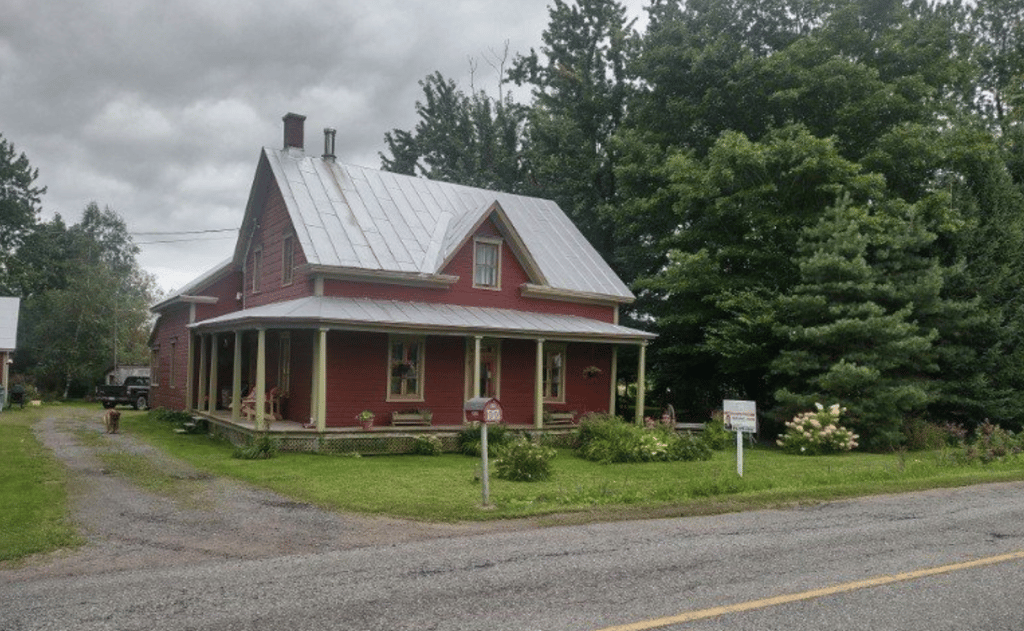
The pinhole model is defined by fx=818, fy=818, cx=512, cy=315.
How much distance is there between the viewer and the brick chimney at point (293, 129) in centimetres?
2486

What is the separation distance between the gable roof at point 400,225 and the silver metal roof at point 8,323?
54.4 feet

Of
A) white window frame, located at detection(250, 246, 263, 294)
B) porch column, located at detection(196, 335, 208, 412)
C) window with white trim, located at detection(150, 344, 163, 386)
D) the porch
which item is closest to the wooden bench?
the porch

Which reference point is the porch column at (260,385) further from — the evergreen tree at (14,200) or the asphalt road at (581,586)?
the evergreen tree at (14,200)

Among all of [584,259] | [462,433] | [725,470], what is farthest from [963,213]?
[462,433]

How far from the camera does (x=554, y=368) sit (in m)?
23.7

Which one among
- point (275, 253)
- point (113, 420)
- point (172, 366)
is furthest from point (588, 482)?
point (172, 366)

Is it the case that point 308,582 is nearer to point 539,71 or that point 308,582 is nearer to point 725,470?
point 725,470

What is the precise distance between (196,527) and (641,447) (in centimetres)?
1025

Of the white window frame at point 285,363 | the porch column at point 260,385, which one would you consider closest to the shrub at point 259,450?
the porch column at point 260,385

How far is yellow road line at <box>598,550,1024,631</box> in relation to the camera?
5871 mm

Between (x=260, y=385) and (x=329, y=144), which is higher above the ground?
(x=329, y=144)

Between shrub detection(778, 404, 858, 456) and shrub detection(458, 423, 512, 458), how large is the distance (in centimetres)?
693

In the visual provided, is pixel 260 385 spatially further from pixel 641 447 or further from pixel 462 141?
pixel 462 141

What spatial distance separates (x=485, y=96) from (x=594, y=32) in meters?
14.0
